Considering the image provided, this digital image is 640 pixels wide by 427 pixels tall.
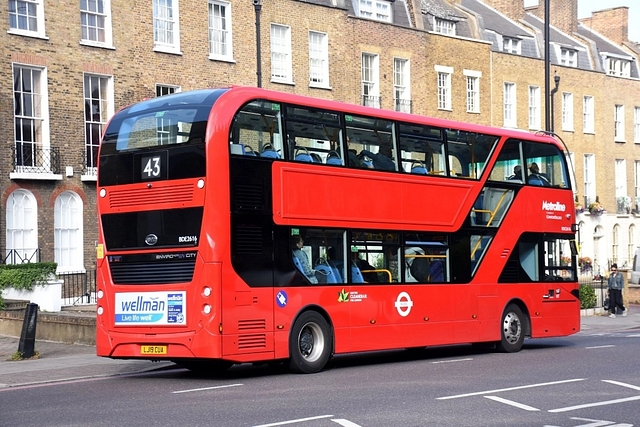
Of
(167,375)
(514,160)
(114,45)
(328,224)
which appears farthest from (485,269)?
(114,45)

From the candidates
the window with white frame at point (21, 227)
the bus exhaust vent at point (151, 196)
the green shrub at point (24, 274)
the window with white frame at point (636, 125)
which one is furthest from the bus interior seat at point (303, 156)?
the window with white frame at point (636, 125)

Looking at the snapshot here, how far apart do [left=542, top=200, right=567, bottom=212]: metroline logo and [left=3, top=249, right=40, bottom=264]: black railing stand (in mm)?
14624

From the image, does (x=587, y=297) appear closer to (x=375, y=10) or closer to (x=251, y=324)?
(x=375, y=10)

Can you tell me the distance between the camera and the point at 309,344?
16.8 meters

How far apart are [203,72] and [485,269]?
17.0m

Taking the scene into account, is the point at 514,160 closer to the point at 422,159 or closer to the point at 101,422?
the point at 422,159

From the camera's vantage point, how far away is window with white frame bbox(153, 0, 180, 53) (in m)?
33.7

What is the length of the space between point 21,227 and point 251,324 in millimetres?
16028

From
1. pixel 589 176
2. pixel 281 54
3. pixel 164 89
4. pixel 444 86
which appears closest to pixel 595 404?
pixel 164 89

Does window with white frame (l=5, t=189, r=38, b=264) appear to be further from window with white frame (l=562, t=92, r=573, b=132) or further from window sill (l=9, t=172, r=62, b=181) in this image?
window with white frame (l=562, t=92, r=573, b=132)

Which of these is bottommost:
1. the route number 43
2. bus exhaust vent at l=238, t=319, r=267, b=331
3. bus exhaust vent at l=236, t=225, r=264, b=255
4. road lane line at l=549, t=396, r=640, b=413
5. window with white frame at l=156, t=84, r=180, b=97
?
road lane line at l=549, t=396, r=640, b=413

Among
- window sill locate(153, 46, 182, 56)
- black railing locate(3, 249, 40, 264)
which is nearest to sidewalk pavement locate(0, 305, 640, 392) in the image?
black railing locate(3, 249, 40, 264)

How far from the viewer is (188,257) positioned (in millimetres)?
15461

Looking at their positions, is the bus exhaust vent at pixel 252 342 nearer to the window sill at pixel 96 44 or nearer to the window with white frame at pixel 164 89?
the window sill at pixel 96 44
